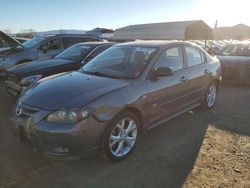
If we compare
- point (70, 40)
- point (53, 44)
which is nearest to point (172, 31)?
point (70, 40)

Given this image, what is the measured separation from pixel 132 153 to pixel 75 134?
3.74 feet

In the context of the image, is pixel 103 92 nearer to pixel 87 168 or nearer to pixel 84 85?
pixel 84 85

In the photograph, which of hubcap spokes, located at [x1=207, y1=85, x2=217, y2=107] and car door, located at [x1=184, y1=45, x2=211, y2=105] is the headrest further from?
hubcap spokes, located at [x1=207, y1=85, x2=217, y2=107]

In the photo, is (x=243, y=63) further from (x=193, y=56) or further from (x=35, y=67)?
(x=35, y=67)

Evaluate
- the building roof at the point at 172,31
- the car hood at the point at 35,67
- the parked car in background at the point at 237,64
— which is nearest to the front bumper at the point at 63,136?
the car hood at the point at 35,67

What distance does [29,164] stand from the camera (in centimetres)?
362

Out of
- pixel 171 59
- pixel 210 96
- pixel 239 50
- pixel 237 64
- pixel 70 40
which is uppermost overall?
pixel 70 40

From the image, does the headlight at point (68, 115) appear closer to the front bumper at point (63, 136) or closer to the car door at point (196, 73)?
the front bumper at point (63, 136)

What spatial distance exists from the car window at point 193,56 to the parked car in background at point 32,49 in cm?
536

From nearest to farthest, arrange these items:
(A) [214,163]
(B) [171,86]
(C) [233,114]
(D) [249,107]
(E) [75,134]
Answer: (E) [75,134]
(A) [214,163]
(B) [171,86]
(C) [233,114]
(D) [249,107]

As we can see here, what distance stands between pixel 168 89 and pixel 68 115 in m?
Result: 1.88

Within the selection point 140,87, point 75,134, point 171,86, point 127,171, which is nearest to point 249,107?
point 171,86

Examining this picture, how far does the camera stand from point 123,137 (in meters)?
3.79

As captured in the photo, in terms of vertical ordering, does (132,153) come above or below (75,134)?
below
